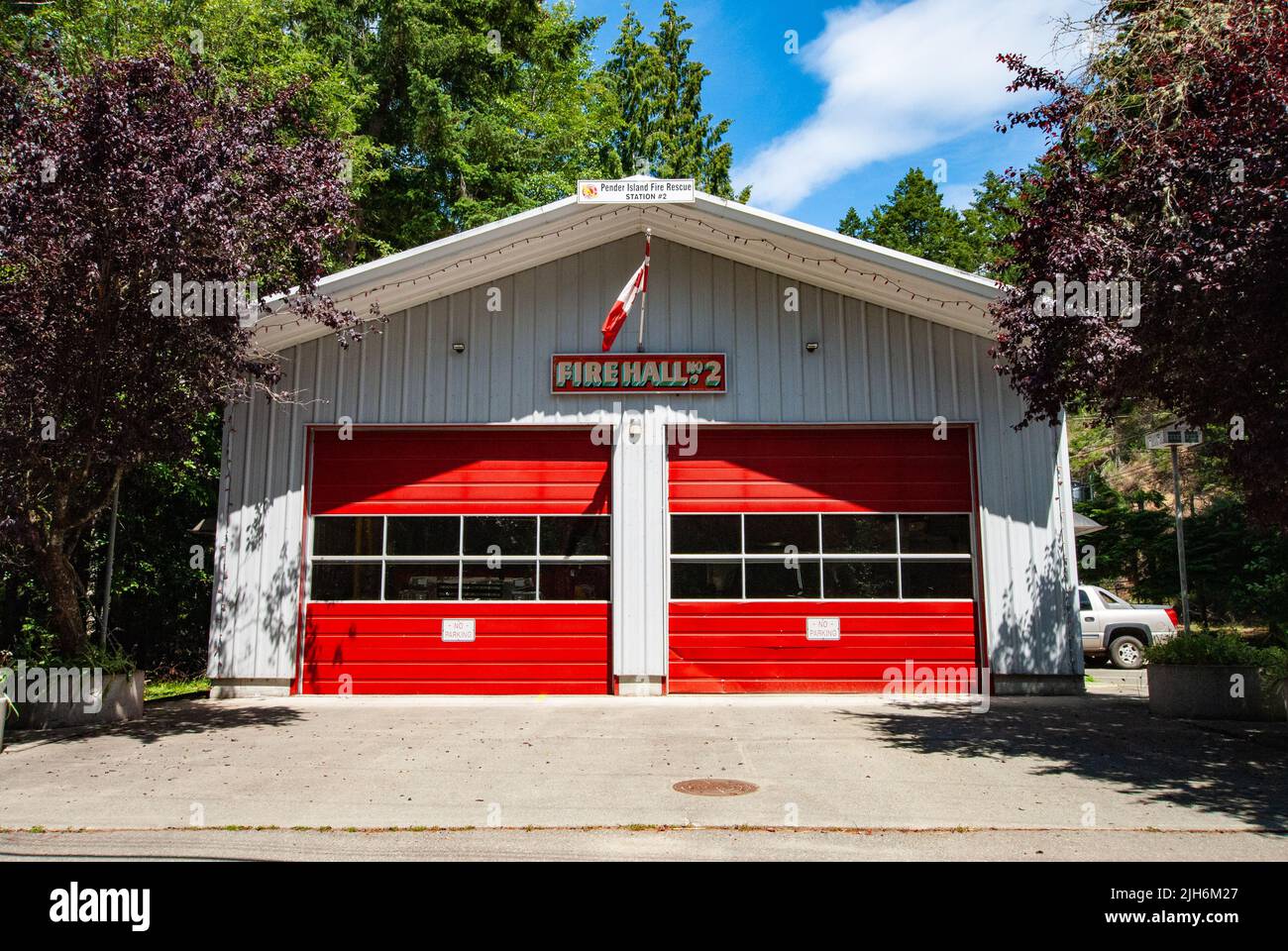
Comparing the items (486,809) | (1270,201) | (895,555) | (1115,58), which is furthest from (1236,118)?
Answer: (486,809)

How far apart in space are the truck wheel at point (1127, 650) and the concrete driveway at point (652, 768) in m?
8.49

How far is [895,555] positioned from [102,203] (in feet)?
32.2

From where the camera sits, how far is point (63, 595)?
33.8 feet

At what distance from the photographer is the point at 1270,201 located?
23.6 feet

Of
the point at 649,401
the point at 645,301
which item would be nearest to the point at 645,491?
the point at 649,401

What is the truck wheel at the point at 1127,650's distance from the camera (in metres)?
19.5

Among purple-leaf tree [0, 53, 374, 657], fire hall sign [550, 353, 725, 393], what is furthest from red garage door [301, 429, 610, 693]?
purple-leaf tree [0, 53, 374, 657]

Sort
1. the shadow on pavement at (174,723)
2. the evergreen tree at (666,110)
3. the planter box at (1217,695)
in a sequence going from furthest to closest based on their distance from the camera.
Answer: the evergreen tree at (666,110) < the planter box at (1217,695) < the shadow on pavement at (174,723)

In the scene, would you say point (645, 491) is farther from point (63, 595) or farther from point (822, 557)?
point (63, 595)

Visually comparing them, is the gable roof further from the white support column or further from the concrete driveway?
the concrete driveway

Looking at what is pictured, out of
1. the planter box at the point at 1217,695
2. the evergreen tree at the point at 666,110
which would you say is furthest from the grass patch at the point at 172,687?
the evergreen tree at the point at 666,110

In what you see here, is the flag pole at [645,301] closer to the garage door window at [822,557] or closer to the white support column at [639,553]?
the white support column at [639,553]

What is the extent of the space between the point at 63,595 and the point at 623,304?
708 centimetres

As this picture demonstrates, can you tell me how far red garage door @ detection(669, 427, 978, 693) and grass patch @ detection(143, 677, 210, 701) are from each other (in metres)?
7.11
